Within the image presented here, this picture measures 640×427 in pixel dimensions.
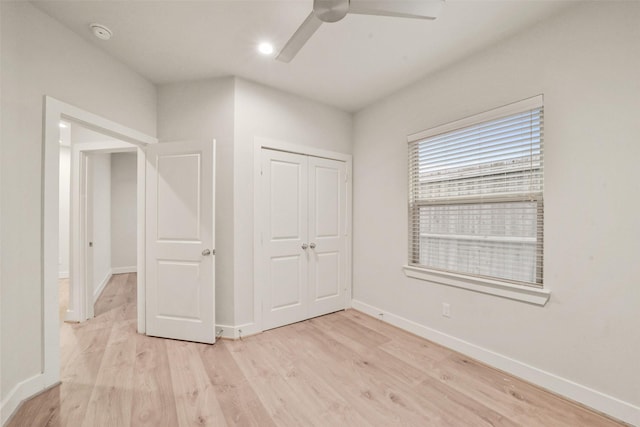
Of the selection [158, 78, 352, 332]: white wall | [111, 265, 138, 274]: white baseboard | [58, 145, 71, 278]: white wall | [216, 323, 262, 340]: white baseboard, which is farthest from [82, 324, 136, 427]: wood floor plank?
[58, 145, 71, 278]: white wall

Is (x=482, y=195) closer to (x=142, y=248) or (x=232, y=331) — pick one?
(x=232, y=331)

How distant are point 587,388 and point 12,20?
4.34 meters

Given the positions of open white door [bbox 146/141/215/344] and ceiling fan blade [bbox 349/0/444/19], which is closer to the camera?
ceiling fan blade [bbox 349/0/444/19]

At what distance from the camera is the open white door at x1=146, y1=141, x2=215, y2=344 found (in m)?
2.52

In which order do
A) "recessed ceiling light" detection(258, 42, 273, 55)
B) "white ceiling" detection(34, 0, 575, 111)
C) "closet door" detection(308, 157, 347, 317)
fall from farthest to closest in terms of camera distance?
"closet door" detection(308, 157, 347, 317) → "recessed ceiling light" detection(258, 42, 273, 55) → "white ceiling" detection(34, 0, 575, 111)

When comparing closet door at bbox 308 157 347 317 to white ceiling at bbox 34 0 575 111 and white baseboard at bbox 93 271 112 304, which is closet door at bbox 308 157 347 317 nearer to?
white ceiling at bbox 34 0 575 111

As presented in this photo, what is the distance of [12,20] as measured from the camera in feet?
5.28

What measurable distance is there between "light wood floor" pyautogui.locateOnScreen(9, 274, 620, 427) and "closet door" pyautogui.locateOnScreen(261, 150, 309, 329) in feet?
1.24

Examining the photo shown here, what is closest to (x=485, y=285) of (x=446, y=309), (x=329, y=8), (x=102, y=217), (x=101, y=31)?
(x=446, y=309)

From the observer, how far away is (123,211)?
18.4 feet

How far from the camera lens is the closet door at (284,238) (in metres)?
2.85

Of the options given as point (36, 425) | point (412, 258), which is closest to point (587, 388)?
point (412, 258)

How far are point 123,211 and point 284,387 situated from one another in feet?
18.4

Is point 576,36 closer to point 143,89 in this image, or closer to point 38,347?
point 143,89
